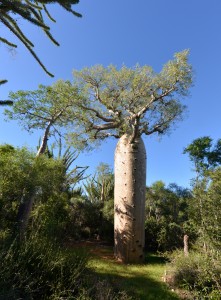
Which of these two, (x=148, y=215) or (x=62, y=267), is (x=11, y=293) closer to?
(x=62, y=267)

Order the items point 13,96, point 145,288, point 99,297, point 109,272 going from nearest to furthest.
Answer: point 99,297
point 145,288
point 109,272
point 13,96

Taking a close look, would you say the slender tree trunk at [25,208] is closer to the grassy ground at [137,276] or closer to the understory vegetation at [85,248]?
the understory vegetation at [85,248]

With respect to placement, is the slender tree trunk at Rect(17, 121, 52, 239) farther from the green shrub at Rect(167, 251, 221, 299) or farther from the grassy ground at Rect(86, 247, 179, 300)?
the green shrub at Rect(167, 251, 221, 299)

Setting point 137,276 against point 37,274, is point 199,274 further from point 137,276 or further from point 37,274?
point 37,274

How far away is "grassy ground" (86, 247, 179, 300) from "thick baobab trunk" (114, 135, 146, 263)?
60cm

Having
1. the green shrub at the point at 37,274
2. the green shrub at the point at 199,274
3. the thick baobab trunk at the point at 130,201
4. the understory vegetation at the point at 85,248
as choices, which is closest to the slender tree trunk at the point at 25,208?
the understory vegetation at the point at 85,248

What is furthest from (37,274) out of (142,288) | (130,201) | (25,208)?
(130,201)

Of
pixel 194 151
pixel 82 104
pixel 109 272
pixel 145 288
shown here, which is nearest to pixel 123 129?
pixel 82 104

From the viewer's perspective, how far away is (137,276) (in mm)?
8406

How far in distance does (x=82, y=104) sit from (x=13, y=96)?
3.30 metres

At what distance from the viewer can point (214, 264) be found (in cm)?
650

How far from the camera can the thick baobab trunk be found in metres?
10.4

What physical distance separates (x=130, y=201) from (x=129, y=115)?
14.3ft

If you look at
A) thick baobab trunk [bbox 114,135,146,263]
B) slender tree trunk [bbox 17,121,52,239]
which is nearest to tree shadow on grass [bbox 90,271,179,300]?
thick baobab trunk [bbox 114,135,146,263]
